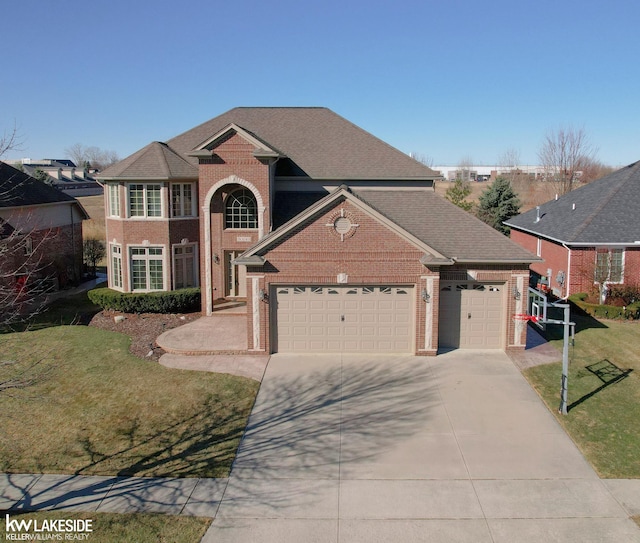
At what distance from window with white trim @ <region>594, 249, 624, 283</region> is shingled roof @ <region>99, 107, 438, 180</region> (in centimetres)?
860

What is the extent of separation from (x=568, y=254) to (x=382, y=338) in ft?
40.2

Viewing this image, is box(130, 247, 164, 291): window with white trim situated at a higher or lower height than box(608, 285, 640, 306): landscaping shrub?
higher

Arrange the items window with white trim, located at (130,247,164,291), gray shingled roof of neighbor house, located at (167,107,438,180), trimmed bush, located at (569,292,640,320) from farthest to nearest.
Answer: window with white trim, located at (130,247,164,291) < gray shingled roof of neighbor house, located at (167,107,438,180) < trimmed bush, located at (569,292,640,320)

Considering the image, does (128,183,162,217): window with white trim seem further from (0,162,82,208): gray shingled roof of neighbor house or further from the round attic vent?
the round attic vent

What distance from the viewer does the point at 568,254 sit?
25.3 metres

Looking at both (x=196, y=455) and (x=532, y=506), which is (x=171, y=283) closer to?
(x=196, y=455)

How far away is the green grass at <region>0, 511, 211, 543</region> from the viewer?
918 centimetres

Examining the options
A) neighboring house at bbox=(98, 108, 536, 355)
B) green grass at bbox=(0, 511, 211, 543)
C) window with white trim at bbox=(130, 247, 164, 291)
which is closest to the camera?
green grass at bbox=(0, 511, 211, 543)

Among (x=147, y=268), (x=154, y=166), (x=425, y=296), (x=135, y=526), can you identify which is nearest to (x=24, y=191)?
(x=154, y=166)

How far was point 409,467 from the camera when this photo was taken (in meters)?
11.4


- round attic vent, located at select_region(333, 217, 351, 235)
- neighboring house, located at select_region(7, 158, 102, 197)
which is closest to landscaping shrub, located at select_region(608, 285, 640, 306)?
round attic vent, located at select_region(333, 217, 351, 235)

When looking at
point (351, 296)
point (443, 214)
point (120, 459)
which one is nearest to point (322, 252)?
point (351, 296)

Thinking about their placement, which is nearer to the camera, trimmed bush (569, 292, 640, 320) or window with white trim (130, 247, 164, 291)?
trimmed bush (569, 292, 640, 320)

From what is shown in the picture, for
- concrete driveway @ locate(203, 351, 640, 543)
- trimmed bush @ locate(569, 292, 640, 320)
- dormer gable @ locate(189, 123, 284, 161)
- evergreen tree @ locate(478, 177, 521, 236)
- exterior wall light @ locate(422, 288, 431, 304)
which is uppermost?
dormer gable @ locate(189, 123, 284, 161)
